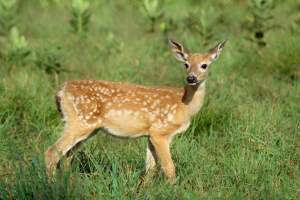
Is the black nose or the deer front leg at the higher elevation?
the black nose

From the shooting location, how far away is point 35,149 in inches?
306

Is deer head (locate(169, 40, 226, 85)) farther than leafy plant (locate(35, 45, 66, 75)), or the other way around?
leafy plant (locate(35, 45, 66, 75))

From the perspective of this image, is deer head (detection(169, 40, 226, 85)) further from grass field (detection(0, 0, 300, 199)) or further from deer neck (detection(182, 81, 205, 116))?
grass field (detection(0, 0, 300, 199))

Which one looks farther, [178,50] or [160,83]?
[160,83]

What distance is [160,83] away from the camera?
1058 centimetres

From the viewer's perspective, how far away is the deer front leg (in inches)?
284

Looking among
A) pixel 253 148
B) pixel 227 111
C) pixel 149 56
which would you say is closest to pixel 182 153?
pixel 253 148

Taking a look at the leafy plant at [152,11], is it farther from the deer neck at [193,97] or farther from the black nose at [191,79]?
the black nose at [191,79]

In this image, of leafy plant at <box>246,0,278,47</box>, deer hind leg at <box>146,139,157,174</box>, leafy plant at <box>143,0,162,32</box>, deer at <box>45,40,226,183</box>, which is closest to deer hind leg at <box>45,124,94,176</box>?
deer at <box>45,40,226,183</box>

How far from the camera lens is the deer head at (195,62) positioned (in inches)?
307

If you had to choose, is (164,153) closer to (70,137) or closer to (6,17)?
(70,137)

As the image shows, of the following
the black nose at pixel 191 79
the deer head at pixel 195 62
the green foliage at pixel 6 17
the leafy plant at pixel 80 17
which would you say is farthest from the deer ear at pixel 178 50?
the green foliage at pixel 6 17

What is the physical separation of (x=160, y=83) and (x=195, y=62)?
264cm

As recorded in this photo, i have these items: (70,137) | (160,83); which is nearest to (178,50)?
(70,137)
